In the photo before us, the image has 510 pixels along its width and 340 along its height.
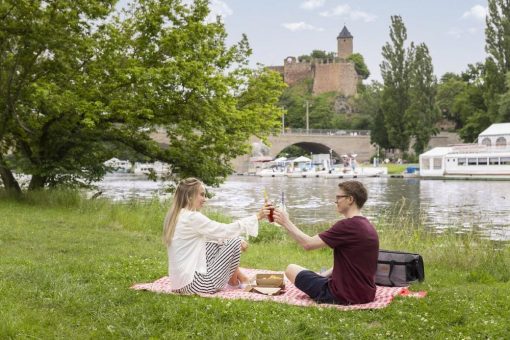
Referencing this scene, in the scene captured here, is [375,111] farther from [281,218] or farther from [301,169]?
[281,218]

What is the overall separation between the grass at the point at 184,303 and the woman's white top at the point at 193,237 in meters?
0.29

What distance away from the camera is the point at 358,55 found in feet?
412

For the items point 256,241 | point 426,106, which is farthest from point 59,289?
point 426,106

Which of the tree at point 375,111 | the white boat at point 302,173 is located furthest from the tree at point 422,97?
the white boat at point 302,173

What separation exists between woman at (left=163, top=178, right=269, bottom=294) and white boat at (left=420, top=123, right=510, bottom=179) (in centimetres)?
Result: 4622

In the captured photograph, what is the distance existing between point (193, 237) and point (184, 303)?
709 millimetres

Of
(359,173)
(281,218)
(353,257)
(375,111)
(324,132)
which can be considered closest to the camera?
(353,257)

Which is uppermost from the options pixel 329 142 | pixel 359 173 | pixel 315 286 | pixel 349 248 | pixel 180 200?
pixel 329 142

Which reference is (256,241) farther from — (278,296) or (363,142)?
(363,142)

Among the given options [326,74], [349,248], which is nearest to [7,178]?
[349,248]

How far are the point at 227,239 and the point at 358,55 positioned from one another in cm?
12373

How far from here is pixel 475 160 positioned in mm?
50875

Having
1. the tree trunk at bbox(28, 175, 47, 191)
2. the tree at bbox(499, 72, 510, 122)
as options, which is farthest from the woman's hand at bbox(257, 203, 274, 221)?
the tree at bbox(499, 72, 510, 122)

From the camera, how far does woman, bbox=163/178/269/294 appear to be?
5.68 meters
